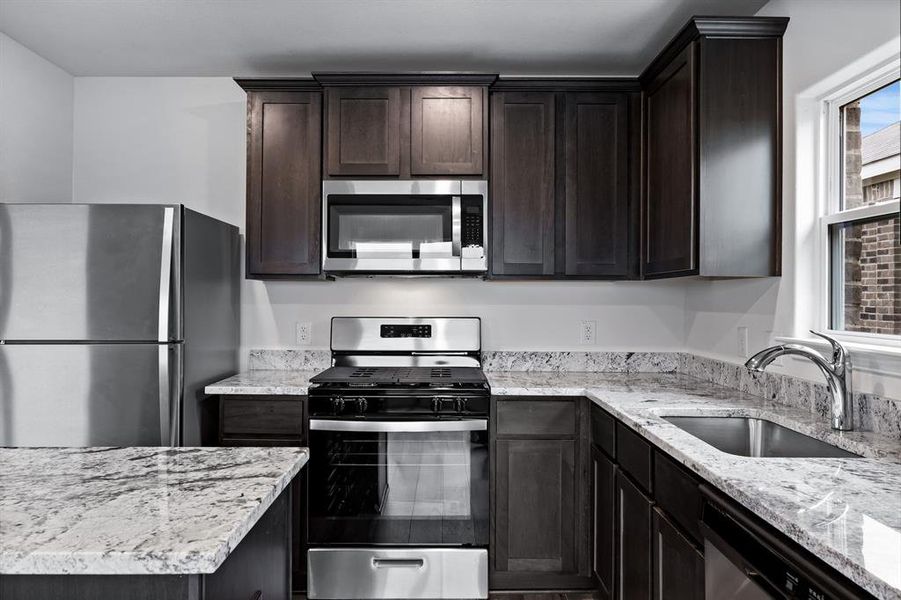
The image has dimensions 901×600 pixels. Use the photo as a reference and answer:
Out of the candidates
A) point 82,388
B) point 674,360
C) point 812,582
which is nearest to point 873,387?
point 812,582

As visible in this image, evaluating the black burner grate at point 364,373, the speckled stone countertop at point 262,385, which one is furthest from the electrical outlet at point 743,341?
the speckled stone countertop at point 262,385

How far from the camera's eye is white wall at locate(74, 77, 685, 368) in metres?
3.06

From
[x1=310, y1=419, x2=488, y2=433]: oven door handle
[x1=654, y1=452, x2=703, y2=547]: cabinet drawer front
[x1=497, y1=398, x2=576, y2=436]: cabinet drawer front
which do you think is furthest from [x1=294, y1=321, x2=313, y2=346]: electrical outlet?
[x1=654, y1=452, x2=703, y2=547]: cabinet drawer front

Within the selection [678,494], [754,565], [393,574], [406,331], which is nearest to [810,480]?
[754,565]

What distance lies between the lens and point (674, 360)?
3.06 metres

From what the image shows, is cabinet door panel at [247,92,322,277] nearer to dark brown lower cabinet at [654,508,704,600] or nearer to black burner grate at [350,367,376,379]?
black burner grate at [350,367,376,379]

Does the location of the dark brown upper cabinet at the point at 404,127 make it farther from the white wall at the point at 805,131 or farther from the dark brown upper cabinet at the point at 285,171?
the white wall at the point at 805,131

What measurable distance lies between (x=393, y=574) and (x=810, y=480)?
175 cm

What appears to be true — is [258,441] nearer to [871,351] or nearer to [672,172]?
[672,172]

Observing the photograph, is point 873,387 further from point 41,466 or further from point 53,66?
point 53,66

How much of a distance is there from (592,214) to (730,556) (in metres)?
1.83

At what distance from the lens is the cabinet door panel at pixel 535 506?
245 cm

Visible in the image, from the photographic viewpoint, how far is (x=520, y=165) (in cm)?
274

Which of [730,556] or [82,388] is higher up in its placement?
[82,388]
